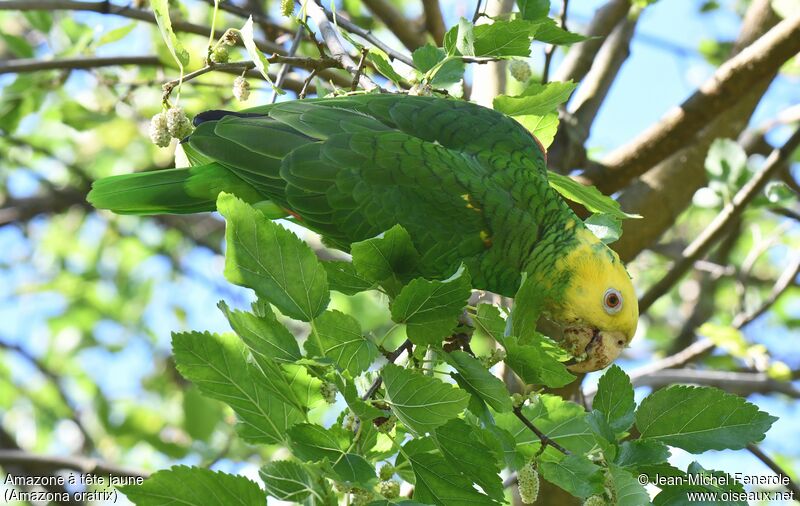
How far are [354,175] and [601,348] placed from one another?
2.81ft

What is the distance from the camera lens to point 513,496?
341 cm

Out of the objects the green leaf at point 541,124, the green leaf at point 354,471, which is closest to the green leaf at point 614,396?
the green leaf at point 354,471

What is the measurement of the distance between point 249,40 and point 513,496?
7.14 ft

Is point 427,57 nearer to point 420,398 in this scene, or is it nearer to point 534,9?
point 534,9

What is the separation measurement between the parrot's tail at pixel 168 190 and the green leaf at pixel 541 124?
2.76 ft

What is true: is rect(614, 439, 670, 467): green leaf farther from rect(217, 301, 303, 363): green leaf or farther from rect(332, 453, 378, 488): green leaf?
rect(217, 301, 303, 363): green leaf

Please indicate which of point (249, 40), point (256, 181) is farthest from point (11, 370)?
point (249, 40)

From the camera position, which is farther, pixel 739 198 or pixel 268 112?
pixel 739 198

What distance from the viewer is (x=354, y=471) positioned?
4.79 feet

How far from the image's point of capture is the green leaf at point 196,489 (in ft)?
4.56

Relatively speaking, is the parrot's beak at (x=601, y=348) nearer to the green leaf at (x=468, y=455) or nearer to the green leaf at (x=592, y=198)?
the green leaf at (x=592, y=198)

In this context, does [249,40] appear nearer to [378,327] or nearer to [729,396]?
[729,396]

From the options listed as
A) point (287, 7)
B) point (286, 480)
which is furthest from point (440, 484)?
point (287, 7)

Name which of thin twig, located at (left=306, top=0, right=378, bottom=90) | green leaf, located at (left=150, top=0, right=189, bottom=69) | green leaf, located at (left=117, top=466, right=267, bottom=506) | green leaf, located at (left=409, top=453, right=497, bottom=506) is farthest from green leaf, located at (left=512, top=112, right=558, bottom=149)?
green leaf, located at (left=117, top=466, right=267, bottom=506)
